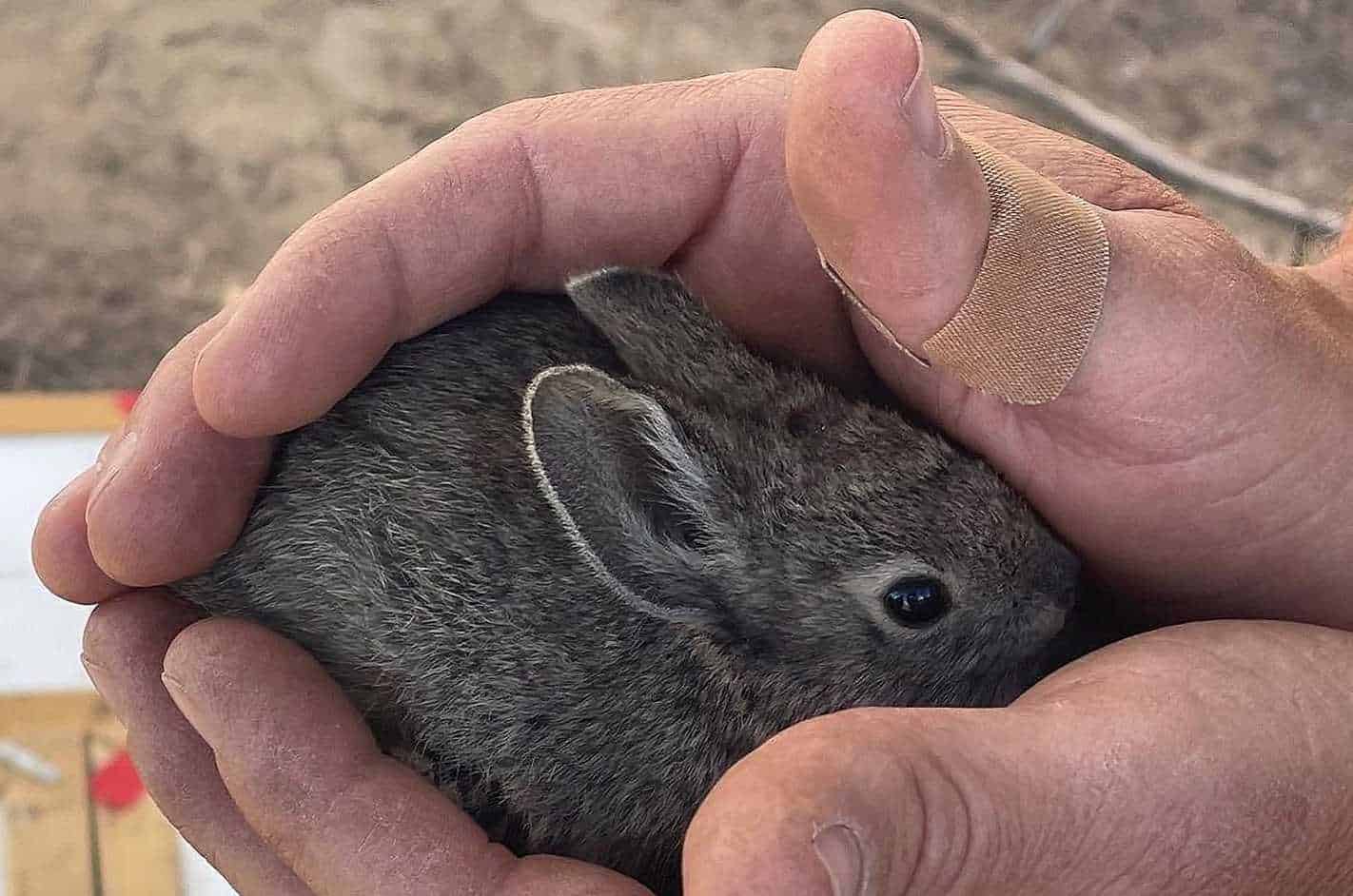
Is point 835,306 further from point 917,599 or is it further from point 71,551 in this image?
point 71,551

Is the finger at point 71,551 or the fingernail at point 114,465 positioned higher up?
the fingernail at point 114,465

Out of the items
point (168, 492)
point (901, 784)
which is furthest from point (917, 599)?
point (168, 492)

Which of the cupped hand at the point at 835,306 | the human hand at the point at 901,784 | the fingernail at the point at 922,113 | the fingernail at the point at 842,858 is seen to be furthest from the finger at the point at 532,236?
the fingernail at the point at 842,858

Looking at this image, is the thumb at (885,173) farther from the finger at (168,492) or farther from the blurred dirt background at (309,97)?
the blurred dirt background at (309,97)

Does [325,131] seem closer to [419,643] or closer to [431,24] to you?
[431,24]

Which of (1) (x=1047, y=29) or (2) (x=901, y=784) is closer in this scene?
(2) (x=901, y=784)

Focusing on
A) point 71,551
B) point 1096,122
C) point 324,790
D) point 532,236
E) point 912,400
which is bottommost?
point 324,790

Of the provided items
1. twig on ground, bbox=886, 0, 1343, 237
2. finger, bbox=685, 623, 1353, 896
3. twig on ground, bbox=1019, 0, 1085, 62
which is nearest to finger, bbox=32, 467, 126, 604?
finger, bbox=685, 623, 1353, 896
